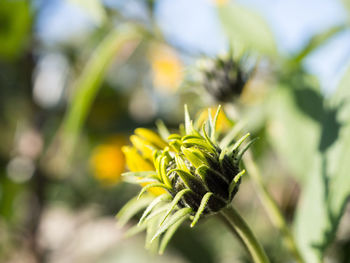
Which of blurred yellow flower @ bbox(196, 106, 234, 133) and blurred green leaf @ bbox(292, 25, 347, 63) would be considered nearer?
blurred yellow flower @ bbox(196, 106, 234, 133)

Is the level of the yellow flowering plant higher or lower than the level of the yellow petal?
higher

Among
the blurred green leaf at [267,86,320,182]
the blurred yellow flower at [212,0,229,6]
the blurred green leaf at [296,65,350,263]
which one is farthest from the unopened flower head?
the blurred yellow flower at [212,0,229,6]

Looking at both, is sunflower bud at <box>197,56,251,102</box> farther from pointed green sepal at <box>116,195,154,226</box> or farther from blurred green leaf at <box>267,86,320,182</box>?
pointed green sepal at <box>116,195,154,226</box>

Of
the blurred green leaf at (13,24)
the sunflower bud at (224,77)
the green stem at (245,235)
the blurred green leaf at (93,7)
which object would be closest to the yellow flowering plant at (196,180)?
the green stem at (245,235)

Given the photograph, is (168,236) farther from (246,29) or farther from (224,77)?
(246,29)

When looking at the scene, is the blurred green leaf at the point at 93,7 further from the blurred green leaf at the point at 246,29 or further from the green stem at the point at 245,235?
the green stem at the point at 245,235
